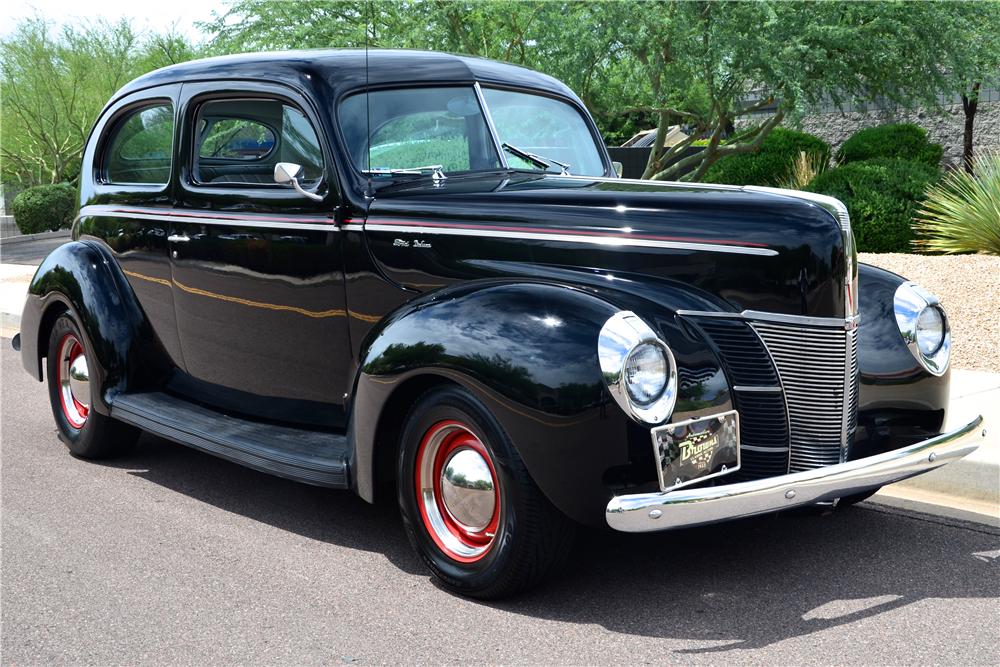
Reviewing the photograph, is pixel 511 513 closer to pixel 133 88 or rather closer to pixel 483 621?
pixel 483 621

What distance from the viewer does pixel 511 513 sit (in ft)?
11.5

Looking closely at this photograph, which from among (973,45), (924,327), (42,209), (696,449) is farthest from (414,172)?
(42,209)

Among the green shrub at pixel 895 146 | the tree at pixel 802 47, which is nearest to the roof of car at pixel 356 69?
the tree at pixel 802 47

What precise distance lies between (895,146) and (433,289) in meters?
11.5

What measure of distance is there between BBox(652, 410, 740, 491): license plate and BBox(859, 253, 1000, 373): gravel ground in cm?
452

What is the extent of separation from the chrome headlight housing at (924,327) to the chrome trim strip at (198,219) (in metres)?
2.30

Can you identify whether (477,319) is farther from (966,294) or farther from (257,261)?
(966,294)

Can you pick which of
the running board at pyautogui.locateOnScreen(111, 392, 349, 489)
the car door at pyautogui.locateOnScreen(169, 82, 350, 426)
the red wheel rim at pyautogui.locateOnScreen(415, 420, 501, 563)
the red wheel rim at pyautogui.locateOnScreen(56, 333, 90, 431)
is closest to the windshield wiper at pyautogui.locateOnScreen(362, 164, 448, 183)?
the car door at pyautogui.locateOnScreen(169, 82, 350, 426)

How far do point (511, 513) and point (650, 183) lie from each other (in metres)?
1.52

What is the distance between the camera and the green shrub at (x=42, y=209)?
77.0ft

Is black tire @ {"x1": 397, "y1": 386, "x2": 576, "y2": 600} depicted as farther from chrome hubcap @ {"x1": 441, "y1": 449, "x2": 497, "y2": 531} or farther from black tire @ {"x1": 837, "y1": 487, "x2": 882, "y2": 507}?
black tire @ {"x1": 837, "y1": 487, "x2": 882, "y2": 507}

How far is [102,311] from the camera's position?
212 inches

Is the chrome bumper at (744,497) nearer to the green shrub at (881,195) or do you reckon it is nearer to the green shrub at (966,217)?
the green shrub at (966,217)

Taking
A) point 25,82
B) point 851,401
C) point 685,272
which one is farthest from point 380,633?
point 25,82
